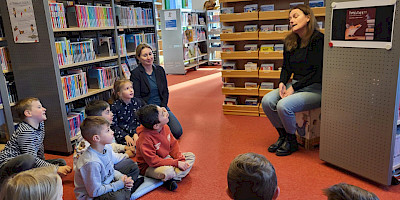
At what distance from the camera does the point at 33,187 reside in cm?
119

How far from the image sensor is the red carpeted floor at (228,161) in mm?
2434

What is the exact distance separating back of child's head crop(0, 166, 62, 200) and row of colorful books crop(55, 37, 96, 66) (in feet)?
7.22

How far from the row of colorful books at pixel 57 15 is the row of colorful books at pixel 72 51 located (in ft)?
0.52

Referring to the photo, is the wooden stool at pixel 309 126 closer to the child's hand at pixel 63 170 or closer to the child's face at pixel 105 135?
the child's face at pixel 105 135

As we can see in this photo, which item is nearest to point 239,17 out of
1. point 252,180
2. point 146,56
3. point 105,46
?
point 146,56

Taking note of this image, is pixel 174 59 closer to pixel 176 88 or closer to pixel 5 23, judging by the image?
pixel 176 88

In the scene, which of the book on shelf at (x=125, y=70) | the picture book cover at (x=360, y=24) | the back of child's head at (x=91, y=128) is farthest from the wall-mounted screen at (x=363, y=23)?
the book on shelf at (x=125, y=70)

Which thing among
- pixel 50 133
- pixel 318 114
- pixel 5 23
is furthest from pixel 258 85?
pixel 5 23

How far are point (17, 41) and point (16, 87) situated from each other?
0.47m

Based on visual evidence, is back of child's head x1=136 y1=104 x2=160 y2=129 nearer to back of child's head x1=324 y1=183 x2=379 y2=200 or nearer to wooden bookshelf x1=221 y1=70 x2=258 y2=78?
back of child's head x1=324 y1=183 x2=379 y2=200

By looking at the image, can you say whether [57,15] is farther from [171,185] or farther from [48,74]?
[171,185]

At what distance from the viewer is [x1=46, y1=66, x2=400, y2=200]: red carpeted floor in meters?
2.43

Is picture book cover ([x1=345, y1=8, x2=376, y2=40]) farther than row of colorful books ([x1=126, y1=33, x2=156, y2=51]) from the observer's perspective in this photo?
No

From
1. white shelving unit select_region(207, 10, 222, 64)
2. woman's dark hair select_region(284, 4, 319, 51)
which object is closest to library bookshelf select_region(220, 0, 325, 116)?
woman's dark hair select_region(284, 4, 319, 51)
